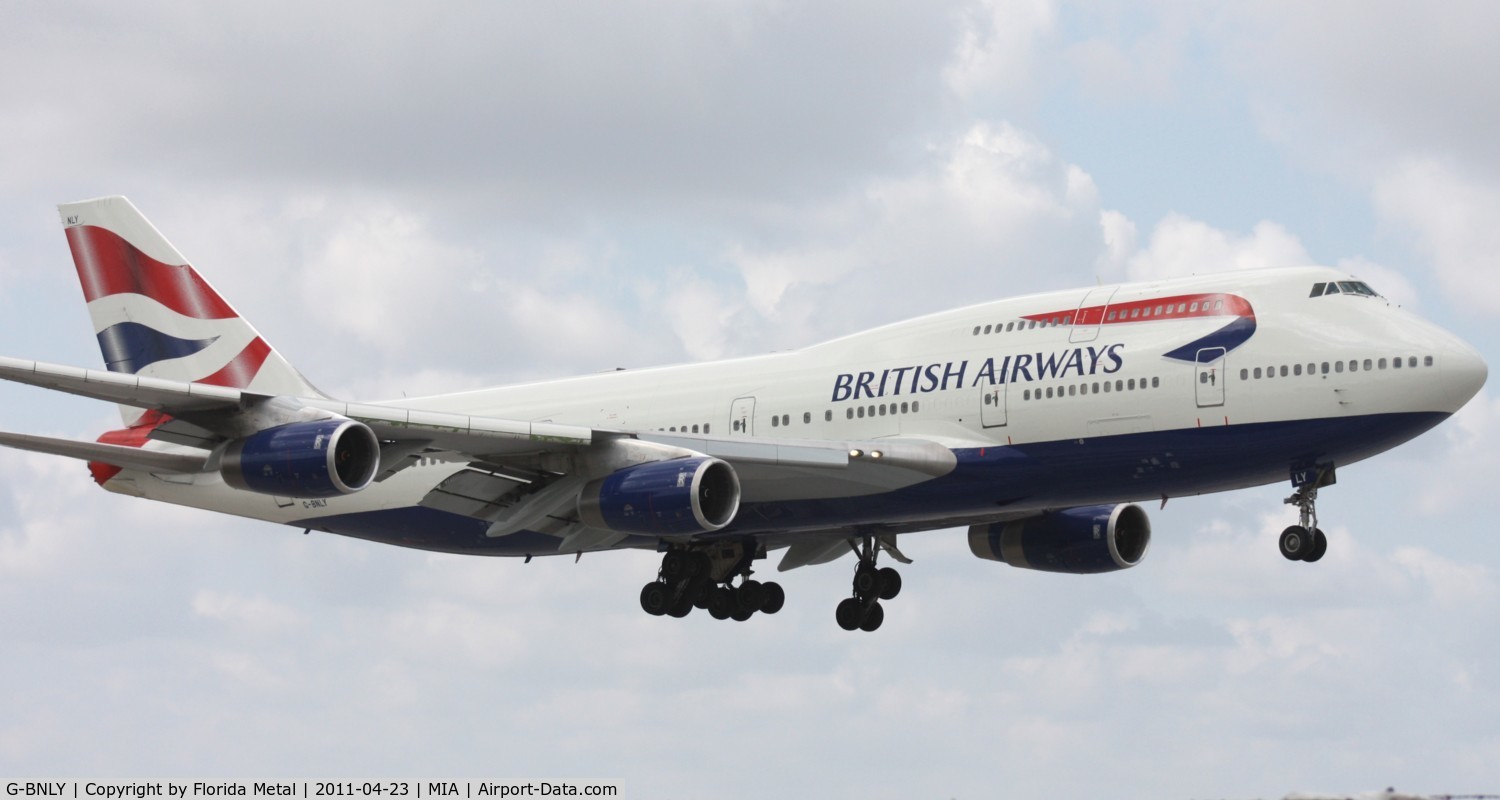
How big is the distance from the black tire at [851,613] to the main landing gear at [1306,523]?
13.2 m

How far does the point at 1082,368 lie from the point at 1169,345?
1815 mm

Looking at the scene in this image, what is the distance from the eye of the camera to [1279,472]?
127 feet

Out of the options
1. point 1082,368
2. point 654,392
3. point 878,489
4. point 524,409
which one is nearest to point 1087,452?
point 1082,368

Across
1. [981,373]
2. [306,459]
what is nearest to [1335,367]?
[981,373]

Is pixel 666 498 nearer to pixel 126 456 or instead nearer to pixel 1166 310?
pixel 1166 310

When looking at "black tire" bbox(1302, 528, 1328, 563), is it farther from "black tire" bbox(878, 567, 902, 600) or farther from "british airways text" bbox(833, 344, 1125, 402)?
"black tire" bbox(878, 567, 902, 600)

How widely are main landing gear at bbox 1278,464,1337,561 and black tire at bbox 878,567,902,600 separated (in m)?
12.6

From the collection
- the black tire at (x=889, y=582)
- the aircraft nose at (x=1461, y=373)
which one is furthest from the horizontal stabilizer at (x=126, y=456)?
the aircraft nose at (x=1461, y=373)

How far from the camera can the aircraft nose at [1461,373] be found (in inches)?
1449

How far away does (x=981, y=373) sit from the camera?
1587 inches

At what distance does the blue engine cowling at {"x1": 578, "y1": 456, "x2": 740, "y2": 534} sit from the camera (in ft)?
128

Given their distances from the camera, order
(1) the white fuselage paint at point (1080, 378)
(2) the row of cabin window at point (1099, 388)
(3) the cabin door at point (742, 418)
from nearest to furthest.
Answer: (1) the white fuselage paint at point (1080, 378), (2) the row of cabin window at point (1099, 388), (3) the cabin door at point (742, 418)

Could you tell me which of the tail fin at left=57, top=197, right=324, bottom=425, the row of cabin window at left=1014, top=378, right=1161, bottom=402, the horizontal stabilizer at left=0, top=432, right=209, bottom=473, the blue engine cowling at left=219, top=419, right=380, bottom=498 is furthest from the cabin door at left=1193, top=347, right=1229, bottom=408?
the tail fin at left=57, top=197, right=324, bottom=425

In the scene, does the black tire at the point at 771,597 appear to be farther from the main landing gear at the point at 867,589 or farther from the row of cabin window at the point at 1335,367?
the row of cabin window at the point at 1335,367
